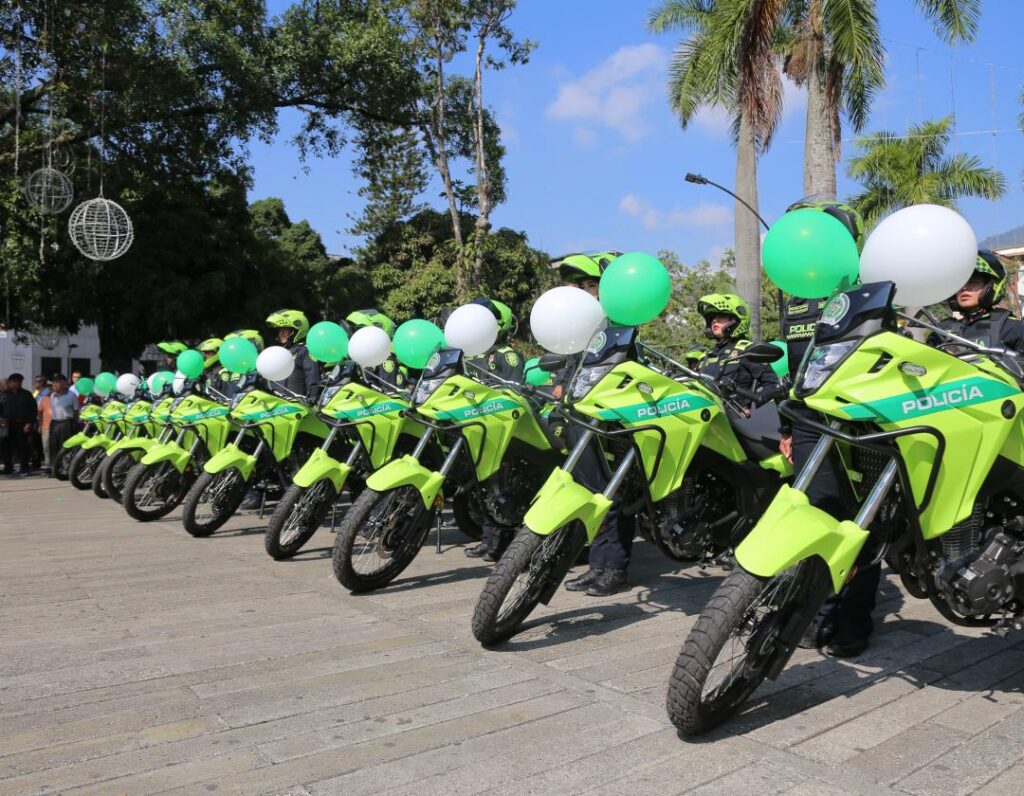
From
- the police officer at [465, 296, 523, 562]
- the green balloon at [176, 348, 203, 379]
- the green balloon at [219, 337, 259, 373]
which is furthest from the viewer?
the green balloon at [176, 348, 203, 379]

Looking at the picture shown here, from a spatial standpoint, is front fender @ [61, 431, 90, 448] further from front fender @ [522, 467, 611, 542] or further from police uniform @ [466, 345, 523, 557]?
front fender @ [522, 467, 611, 542]

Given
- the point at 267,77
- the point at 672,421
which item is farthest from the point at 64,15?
the point at 672,421

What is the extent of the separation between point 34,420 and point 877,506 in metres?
15.8

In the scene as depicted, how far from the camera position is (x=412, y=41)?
63.7 ft

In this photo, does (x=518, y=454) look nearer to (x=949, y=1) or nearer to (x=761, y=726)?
(x=761, y=726)

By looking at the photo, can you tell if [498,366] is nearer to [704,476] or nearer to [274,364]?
[274,364]

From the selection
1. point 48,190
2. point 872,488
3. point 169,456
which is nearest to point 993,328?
point 872,488

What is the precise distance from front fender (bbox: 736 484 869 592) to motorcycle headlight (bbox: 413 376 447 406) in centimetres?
286

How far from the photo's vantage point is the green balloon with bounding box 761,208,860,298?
11.7ft

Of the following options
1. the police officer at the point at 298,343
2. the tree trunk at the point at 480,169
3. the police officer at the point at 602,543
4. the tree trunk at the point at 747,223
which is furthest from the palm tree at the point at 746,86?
the police officer at the point at 602,543

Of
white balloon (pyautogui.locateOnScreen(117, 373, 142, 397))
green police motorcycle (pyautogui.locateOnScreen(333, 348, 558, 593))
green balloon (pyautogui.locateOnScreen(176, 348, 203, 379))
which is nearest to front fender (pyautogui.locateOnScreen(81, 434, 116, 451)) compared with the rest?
white balloon (pyautogui.locateOnScreen(117, 373, 142, 397))

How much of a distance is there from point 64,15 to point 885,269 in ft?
46.7

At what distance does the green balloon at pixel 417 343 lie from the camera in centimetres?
636

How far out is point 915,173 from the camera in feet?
98.7
